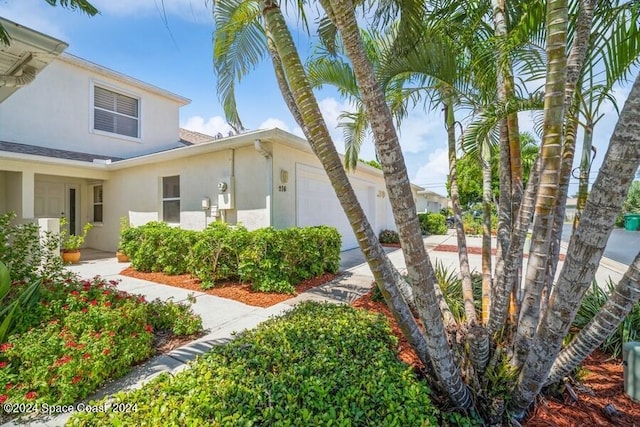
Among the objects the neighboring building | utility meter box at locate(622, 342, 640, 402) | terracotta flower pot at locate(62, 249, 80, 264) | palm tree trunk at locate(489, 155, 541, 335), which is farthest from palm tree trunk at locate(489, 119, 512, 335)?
the neighboring building

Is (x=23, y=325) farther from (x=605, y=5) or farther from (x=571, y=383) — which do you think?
(x=605, y=5)

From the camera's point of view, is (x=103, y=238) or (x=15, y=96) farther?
(x=103, y=238)

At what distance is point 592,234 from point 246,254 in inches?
205

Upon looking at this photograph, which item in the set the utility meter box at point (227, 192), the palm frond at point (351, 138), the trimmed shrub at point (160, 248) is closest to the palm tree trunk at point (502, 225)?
the palm frond at point (351, 138)

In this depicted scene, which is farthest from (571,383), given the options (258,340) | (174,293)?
(174,293)

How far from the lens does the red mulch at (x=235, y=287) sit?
17.8 ft

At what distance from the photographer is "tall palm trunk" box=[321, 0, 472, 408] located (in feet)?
6.13

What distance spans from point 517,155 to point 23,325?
5.46 metres

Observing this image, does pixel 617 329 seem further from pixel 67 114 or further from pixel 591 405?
pixel 67 114

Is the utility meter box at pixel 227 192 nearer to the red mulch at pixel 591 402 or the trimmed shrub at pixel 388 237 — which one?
the red mulch at pixel 591 402

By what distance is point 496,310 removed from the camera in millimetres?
2691

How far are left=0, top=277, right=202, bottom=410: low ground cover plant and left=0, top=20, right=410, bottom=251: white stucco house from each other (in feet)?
11.2

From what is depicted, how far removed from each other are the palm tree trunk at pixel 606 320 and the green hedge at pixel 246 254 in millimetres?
4266

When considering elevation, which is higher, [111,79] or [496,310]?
[111,79]
